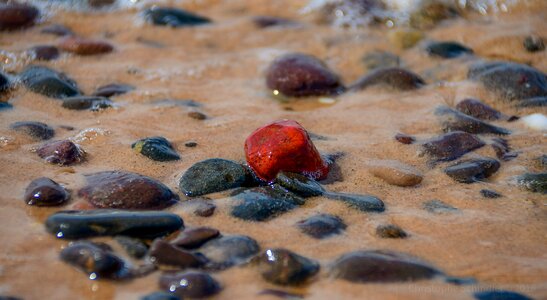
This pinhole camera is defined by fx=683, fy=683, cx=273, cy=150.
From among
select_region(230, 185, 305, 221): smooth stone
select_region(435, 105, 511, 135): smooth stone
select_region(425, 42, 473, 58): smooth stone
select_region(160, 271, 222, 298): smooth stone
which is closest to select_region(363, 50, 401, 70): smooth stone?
select_region(425, 42, 473, 58): smooth stone

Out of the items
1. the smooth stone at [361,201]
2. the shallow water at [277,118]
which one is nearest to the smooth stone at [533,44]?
the shallow water at [277,118]

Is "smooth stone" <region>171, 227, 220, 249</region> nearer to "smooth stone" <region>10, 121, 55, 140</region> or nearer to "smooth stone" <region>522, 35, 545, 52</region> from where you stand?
"smooth stone" <region>10, 121, 55, 140</region>

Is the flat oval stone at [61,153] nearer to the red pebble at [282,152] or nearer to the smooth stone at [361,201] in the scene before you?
the red pebble at [282,152]

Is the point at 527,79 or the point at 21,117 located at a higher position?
the point at 527,79

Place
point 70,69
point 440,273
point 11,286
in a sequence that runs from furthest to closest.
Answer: point 70,69 → point 440,273 → point 11,286

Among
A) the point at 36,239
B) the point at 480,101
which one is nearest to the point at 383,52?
the point at 480,101

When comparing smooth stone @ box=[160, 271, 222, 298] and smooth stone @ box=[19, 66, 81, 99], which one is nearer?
smooth stone @ box=[160, 271, 222, 298]

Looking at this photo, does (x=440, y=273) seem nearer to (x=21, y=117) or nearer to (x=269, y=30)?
(x=21, y=117)
